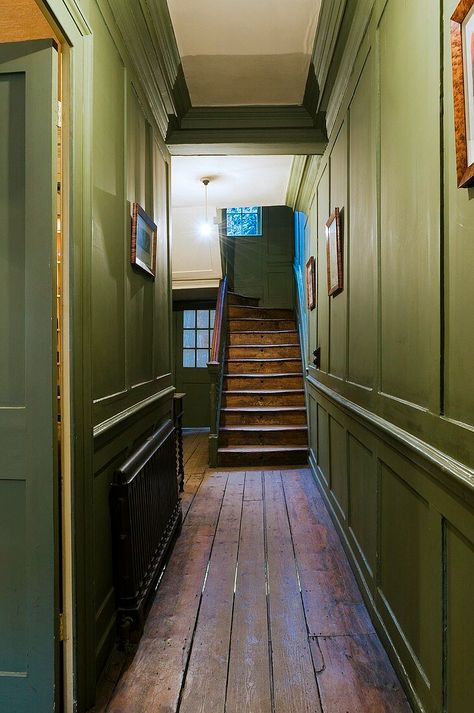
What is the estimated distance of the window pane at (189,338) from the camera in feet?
24.0

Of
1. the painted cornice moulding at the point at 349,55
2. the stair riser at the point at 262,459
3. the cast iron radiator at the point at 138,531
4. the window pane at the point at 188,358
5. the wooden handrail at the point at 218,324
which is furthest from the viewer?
the window pane at the point at 188,358

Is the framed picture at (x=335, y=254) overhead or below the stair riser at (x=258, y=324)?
overhead

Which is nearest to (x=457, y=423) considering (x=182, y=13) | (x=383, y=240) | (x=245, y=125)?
(x=383, y=240)

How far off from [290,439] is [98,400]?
10.9 ft

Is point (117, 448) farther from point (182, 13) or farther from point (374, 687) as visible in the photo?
point (182, 13)

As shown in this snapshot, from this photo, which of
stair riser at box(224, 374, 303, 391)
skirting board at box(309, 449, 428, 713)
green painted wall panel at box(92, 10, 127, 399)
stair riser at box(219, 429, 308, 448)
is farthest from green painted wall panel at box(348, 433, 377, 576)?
stair riser at box(224, 374, 303, 391)

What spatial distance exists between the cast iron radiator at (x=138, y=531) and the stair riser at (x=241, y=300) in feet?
14.6

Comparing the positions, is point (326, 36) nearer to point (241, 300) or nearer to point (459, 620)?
point (459, 620)

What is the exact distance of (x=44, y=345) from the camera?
4.38 feet

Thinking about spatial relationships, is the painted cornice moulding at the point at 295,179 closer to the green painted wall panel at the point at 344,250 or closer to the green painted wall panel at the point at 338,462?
the green painted wall panel at the point at 344,250

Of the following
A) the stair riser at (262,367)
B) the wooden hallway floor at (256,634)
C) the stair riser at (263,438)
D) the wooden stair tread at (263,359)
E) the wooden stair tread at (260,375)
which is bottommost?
the wooden hallway floor at (256,634)

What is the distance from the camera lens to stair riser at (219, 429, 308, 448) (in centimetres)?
464

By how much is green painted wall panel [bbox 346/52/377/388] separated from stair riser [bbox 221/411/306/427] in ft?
8.22

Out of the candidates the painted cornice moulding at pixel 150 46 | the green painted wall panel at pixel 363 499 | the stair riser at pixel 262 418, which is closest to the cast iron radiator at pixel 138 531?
the green painted wall panel at pixel 363 499
